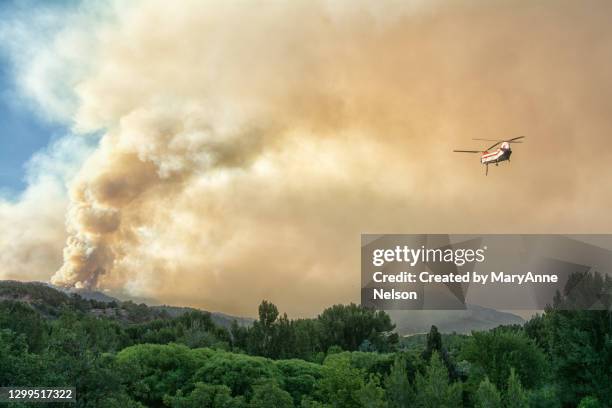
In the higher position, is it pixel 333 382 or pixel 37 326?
pixel 37 326

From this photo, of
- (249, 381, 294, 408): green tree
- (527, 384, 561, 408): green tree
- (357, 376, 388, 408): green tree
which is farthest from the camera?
(249, 381, 294, 408): green tree

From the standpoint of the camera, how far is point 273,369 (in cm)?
7944

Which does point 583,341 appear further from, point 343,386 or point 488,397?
point 343,386

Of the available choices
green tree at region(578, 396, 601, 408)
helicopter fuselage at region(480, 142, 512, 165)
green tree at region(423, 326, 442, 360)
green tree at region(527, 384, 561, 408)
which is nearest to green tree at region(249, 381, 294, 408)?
green tree at region(423, 326, 442, 360)

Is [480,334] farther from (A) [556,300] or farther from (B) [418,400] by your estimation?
(B) [418,400]

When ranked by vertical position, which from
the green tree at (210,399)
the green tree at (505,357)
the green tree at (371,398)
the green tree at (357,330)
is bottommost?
the green tree at (210,399)

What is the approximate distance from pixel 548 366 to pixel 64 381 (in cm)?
4992

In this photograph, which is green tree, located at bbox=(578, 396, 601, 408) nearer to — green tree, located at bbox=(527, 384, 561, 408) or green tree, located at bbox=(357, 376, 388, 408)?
green tree, located at bbox=(527, 384, 561, 408)

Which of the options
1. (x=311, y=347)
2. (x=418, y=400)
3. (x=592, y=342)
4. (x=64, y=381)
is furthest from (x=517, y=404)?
(x=311, y=347)

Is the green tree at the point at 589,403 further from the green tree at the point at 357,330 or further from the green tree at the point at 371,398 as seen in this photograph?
the green tree at the point at 357,330

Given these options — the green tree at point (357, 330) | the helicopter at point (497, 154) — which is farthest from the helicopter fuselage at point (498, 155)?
the green tree at point (357, 330)

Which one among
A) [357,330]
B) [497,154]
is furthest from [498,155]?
[357,330]

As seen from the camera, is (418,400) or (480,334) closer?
(418,400)

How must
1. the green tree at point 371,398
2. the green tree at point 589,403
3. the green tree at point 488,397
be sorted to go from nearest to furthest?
the green tree at point 488,397 → the green tree at point 371,398 → the green tree at point 589,403
